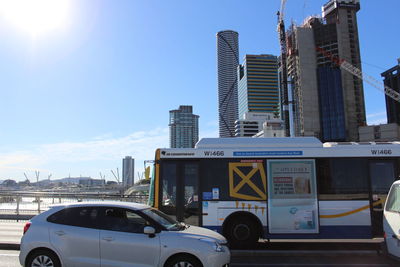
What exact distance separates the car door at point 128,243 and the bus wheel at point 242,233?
4103 millimetres

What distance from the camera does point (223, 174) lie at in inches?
418

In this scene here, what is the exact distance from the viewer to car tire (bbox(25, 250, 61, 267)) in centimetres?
668

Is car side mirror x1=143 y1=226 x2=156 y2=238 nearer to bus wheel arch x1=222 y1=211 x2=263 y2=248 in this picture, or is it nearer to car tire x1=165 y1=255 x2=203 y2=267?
car tire x1=165 y1=255 x2=203 y2=267

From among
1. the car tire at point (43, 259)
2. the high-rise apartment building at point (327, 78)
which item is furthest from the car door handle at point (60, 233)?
the high-rise apartment building at point (327, 78)

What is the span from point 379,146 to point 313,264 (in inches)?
176

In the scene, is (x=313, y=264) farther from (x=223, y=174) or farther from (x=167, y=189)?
(x=167, y=189)

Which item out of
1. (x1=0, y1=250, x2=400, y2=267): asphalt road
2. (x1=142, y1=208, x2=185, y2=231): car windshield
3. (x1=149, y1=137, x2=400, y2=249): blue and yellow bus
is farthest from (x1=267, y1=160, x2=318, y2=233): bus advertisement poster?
(x1=142, y1=208, x2=185, y2=231): car windshield

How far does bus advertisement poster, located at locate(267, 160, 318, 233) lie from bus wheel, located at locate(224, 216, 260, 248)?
490 mm

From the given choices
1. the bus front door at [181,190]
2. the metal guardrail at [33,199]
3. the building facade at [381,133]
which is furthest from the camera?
the building facade at [381,133]

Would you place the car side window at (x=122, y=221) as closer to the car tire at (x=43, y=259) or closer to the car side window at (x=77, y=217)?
the car side window at (x=77, y=217)

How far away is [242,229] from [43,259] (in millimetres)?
5435

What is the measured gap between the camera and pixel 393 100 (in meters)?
166

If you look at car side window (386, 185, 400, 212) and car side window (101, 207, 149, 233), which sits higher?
car side window (386, 185, 400, 212)

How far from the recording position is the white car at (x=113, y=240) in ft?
20.7
